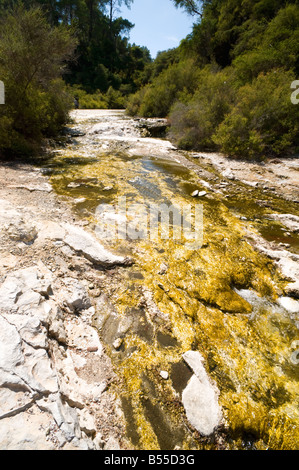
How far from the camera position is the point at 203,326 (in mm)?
2893

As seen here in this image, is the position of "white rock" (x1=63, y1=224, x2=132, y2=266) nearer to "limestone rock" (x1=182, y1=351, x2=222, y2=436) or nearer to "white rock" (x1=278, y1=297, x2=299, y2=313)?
"limestone rock" (x1=182, y1=351, x2=222, y2=436)

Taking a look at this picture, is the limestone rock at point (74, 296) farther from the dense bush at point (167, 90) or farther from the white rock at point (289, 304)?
the dense bush at point (167, 90)

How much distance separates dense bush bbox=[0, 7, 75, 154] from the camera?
24.6ft

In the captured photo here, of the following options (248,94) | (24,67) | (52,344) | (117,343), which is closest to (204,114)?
(248,94)

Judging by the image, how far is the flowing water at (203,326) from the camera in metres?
1.99

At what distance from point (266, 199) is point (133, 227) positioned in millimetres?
4696

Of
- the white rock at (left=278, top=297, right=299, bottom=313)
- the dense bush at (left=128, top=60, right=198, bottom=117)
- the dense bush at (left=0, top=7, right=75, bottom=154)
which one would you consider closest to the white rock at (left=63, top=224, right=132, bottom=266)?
the white rock at (left=278, top=297, right=299, bottom=313)

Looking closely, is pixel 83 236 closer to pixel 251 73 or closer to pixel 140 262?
pixel 140 262

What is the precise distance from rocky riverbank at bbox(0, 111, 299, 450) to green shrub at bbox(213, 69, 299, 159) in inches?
247

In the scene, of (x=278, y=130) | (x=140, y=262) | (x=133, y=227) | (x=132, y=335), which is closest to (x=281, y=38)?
(x=278, y=130)

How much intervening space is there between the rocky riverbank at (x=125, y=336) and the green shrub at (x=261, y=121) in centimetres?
628

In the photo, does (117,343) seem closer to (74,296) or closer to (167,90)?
(74,296)

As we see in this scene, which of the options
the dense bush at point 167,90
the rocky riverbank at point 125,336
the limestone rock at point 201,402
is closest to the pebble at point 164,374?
the rocky riverbank at point 125,336

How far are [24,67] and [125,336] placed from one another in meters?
10.4
